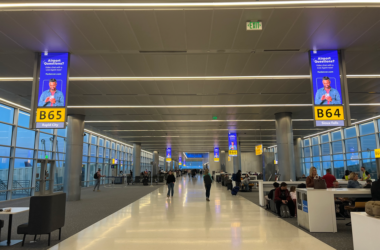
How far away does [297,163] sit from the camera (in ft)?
93.0

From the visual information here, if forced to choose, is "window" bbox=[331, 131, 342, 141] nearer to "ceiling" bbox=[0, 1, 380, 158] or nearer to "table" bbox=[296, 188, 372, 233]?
"ceiling" bbox=[0, 1, 380, 158]

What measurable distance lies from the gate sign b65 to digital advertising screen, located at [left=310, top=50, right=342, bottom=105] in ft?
0.44

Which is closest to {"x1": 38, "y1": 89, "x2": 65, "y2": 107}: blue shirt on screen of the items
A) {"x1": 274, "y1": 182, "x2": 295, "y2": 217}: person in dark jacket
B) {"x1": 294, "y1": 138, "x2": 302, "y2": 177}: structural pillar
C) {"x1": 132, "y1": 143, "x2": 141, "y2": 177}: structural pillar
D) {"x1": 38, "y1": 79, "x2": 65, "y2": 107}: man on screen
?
{"x1": 38, "y1": 79, "x2": 65, "y2": 107}: man on screen

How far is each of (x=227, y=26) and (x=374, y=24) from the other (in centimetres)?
331

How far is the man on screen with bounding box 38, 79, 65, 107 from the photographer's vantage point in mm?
6910

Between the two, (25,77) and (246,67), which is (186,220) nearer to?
(246,67)

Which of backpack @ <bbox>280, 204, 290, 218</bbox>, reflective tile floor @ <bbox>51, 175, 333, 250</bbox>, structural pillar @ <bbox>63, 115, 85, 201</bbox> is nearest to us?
reflective tile floor @ <bbox>51, 175, 333, 250</bbox>

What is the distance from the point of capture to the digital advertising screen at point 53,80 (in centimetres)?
693

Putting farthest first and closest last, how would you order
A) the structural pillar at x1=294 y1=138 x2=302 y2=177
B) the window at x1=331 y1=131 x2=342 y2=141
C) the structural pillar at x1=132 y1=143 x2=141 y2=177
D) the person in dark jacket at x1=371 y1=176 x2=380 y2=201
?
the structural pillar at x1=132 y1=143 x2=141 y2=177
the structural pillar at x1=294 y1=138 x2=302 y2=177
the window at x1=331 y1=131 x2=342 y2=141
the person in dark jacket at x1=371 y1=176 x2=380 y2=201

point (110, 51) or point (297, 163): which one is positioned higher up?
point (110, 51)

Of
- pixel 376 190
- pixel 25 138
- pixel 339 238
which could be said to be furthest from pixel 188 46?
pixel 25 138

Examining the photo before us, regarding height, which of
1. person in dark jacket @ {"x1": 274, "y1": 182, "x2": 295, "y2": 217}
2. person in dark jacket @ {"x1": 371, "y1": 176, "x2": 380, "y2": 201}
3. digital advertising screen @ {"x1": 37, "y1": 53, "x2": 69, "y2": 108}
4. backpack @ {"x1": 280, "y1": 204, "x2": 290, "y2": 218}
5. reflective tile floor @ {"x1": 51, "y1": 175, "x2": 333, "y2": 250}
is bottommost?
reflective tile floor @ {"x1": 51, "y1": 175, "x2": 333, "y2": 250}

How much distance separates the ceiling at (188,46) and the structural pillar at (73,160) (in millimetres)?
3487

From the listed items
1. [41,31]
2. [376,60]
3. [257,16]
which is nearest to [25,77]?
[41,31]
